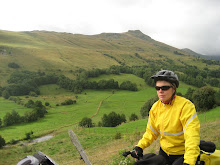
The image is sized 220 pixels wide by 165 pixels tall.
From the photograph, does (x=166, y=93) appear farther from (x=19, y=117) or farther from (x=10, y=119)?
(x=19, y=117)

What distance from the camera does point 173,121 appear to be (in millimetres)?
3166

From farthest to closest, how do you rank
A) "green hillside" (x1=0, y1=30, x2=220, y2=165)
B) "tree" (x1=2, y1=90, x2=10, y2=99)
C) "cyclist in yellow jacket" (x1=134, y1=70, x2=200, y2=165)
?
1. "tree" (x1=2, y1=90, x2=10, y2=99)
2. "green hillside" (x1=0, y1=30, x2=220, y2=165)
3. "cyclist in yellow jacket" (x1=134, y1=70, x2=200, y2=165)

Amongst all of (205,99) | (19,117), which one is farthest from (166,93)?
(19,117)

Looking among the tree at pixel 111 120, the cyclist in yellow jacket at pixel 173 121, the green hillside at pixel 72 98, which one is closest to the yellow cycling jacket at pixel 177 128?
the cyclist in yellow jacket at pixel 173 121

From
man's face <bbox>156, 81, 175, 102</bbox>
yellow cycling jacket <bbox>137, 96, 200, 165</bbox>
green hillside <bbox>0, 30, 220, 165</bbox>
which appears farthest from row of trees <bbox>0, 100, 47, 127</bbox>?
man's face <bbox>156, 81, 175, 102</bbox>

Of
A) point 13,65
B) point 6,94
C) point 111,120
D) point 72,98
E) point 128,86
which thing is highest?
point 13,65

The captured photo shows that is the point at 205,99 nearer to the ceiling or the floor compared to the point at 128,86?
nearer to the ceiling

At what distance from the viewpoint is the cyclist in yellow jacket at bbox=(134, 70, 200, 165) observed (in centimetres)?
287

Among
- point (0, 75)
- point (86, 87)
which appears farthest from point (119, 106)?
point (0, 75)

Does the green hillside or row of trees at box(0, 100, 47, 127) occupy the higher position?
the green hillside

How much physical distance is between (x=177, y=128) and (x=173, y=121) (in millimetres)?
150

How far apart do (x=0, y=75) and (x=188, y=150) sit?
13813 centimetres

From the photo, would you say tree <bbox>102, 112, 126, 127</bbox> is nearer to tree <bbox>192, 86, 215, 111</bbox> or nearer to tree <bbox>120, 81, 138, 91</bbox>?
tree <bbox>192, 86, 215, 111</bbox>

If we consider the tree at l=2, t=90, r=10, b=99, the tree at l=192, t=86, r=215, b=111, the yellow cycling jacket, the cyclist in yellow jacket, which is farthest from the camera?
the tree at l=2, t=90, r=10, b=99
